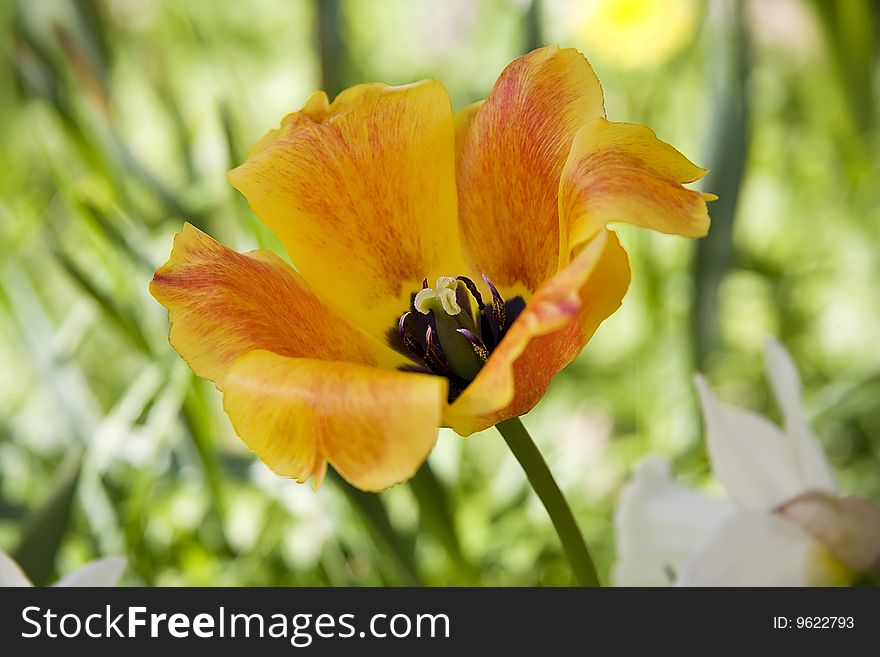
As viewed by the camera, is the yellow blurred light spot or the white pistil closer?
the white pistil

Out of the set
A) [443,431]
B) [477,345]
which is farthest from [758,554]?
[443,431]

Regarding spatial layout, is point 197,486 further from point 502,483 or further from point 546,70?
point 546,70

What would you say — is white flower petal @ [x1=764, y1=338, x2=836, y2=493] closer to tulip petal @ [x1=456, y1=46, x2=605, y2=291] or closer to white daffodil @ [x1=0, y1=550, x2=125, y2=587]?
tulip petal @ [x1=456, y1=46, x2=605, y2=291]

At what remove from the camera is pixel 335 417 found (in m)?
0.25

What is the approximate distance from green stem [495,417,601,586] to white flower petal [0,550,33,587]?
0.63 ft

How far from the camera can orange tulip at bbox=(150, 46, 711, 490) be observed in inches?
9.8

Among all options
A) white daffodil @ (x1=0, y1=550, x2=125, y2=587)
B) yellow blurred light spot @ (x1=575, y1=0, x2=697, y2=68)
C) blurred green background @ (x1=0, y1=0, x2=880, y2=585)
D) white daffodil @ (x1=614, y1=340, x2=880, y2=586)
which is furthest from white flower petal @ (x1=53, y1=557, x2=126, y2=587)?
yellow blurred light spot @ (x1=575, y1=0, x2=697, y2=68)

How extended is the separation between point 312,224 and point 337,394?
0.10m

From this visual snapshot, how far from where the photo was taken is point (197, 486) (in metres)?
0.78

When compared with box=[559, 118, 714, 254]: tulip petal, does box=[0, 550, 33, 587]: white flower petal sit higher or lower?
lower

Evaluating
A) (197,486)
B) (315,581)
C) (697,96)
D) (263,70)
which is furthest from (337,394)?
(263,70)

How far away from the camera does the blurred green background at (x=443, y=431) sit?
1.98ft

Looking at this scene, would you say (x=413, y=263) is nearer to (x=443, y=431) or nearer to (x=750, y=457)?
(x=750, y=457)

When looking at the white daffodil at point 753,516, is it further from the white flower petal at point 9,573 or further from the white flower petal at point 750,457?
the white flower petal at point 9,573
